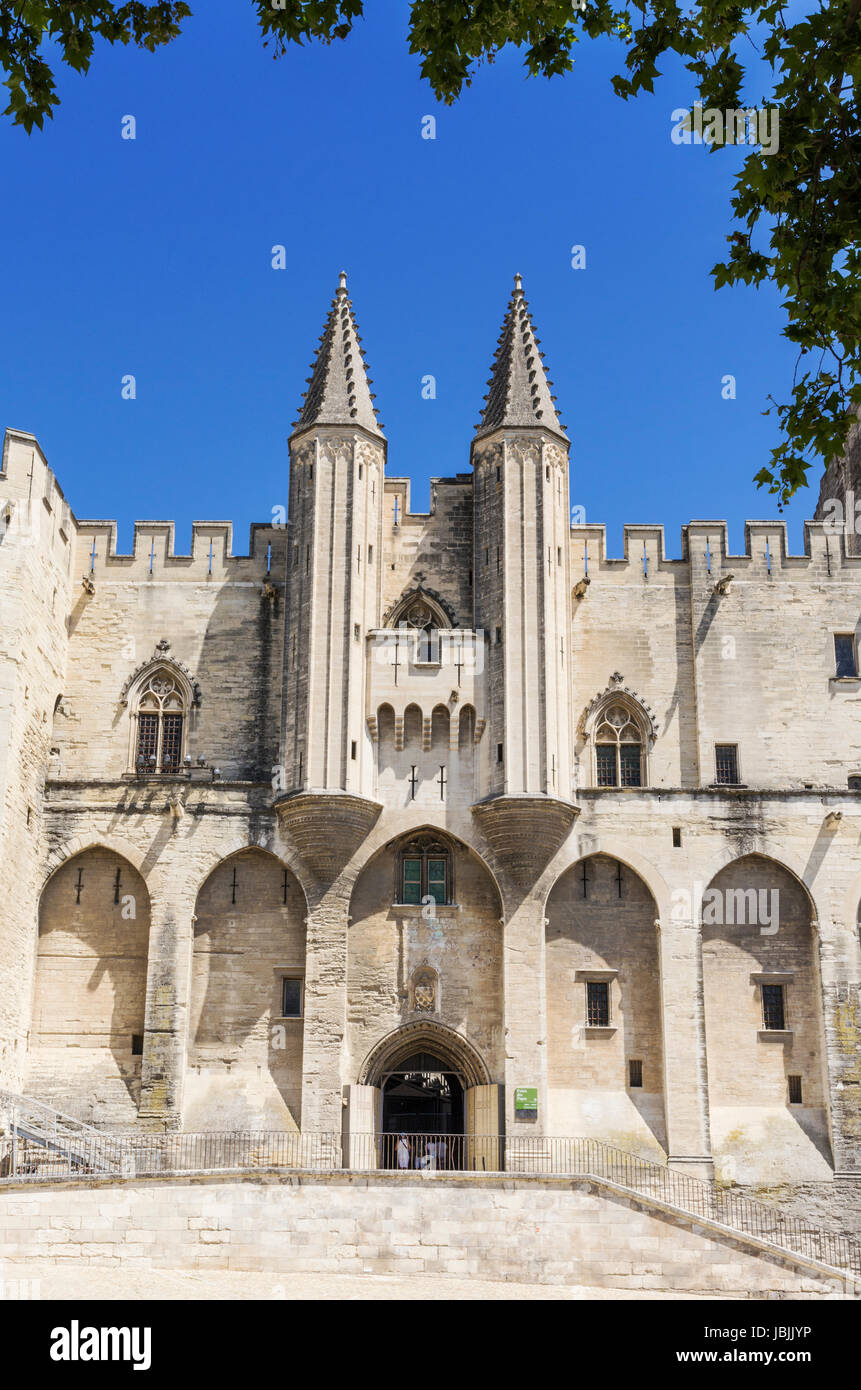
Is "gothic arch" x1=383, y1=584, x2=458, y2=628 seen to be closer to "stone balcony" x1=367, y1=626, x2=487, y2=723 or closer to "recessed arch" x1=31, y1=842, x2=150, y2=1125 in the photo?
"stone balcony" x1=367, y1=626, x2=487, y2=723

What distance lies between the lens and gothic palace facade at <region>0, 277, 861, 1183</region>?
3164 cm

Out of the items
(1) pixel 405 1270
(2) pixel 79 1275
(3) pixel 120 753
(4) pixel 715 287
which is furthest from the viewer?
(3) pixel 120 753

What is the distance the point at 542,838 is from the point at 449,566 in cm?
726

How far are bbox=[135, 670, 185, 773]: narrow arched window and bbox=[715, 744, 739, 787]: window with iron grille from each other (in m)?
12.0

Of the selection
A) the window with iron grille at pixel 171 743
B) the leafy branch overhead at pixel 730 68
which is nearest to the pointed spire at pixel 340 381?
the window with iron grille at pixel 171 743

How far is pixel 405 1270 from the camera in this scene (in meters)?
25.5

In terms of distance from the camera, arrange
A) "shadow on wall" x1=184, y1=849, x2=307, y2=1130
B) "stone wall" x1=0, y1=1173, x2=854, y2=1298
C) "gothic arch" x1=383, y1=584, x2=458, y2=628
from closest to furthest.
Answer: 1. "stone wall" x1=0, y1=1173, x2=854, y2=1298
2. "shadow on wall" x1=184, y1=849, x2=307, y2=1130
3. "gothic arch" x1=383, y1=584, x2=458, y2=628

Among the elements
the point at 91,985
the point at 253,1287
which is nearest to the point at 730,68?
the point at 253,1287

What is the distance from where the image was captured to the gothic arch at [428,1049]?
105ft

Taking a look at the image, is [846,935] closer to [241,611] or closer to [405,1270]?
[405,1270]

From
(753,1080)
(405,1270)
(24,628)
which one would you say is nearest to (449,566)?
(24,628)

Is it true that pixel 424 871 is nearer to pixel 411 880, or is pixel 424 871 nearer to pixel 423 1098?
pixel 411 880

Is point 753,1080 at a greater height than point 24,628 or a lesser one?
lesser

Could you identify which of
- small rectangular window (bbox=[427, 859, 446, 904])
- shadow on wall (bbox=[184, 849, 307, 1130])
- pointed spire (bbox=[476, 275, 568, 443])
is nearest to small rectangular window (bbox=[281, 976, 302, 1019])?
shadow on wall (bbox=[184, 849, 307, 1130])
